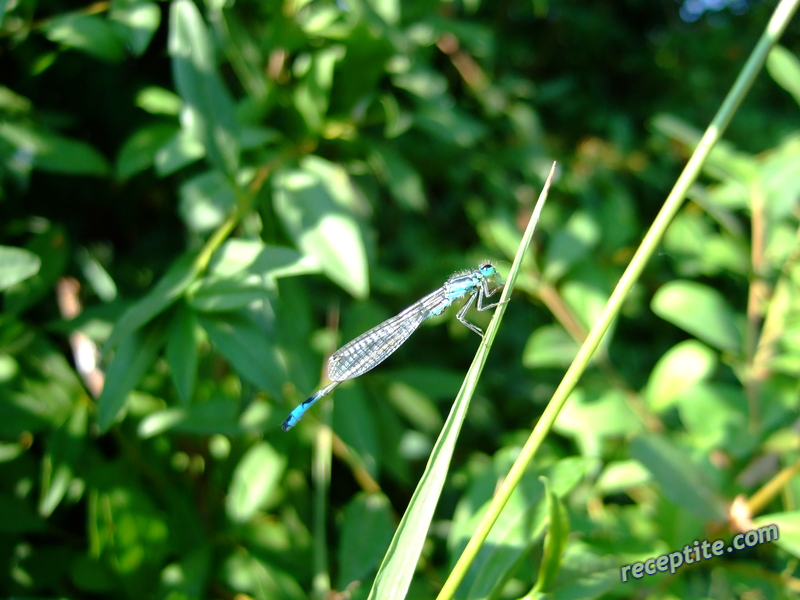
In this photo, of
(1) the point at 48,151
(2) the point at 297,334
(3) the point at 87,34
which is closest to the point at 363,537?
(2) the point at 297,334

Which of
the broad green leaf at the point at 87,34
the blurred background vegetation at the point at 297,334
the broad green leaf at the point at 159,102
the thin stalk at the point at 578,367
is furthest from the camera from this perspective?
the broad green leaf at the point at 159,102

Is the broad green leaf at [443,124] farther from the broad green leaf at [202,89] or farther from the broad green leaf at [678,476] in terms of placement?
the broad green leaf at [678,476]

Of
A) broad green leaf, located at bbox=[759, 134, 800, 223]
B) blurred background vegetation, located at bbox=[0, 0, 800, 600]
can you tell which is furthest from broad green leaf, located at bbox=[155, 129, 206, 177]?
broad green leaf, located at bbox=[759, 134, 800, 223]

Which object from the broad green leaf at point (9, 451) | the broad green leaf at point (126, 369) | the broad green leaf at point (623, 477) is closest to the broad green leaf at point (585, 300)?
the broad green leaf at point (623, 477)

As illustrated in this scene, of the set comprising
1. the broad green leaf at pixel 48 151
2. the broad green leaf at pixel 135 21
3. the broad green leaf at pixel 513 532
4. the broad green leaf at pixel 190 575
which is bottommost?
the broad green leaf at pixel 190 575

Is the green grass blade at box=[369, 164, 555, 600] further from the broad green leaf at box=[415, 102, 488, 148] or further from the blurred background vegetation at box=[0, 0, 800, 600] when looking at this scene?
the broad green leaf at box=[415, 102, 488, 148]

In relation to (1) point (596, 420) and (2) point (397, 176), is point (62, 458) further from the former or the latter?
(1) point (596, 420)

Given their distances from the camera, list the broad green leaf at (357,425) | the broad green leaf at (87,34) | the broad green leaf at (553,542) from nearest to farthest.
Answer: the broad green leaf at (553,542) < the broad green leaf at (87,34) < the broad green leaf at (357,425)
